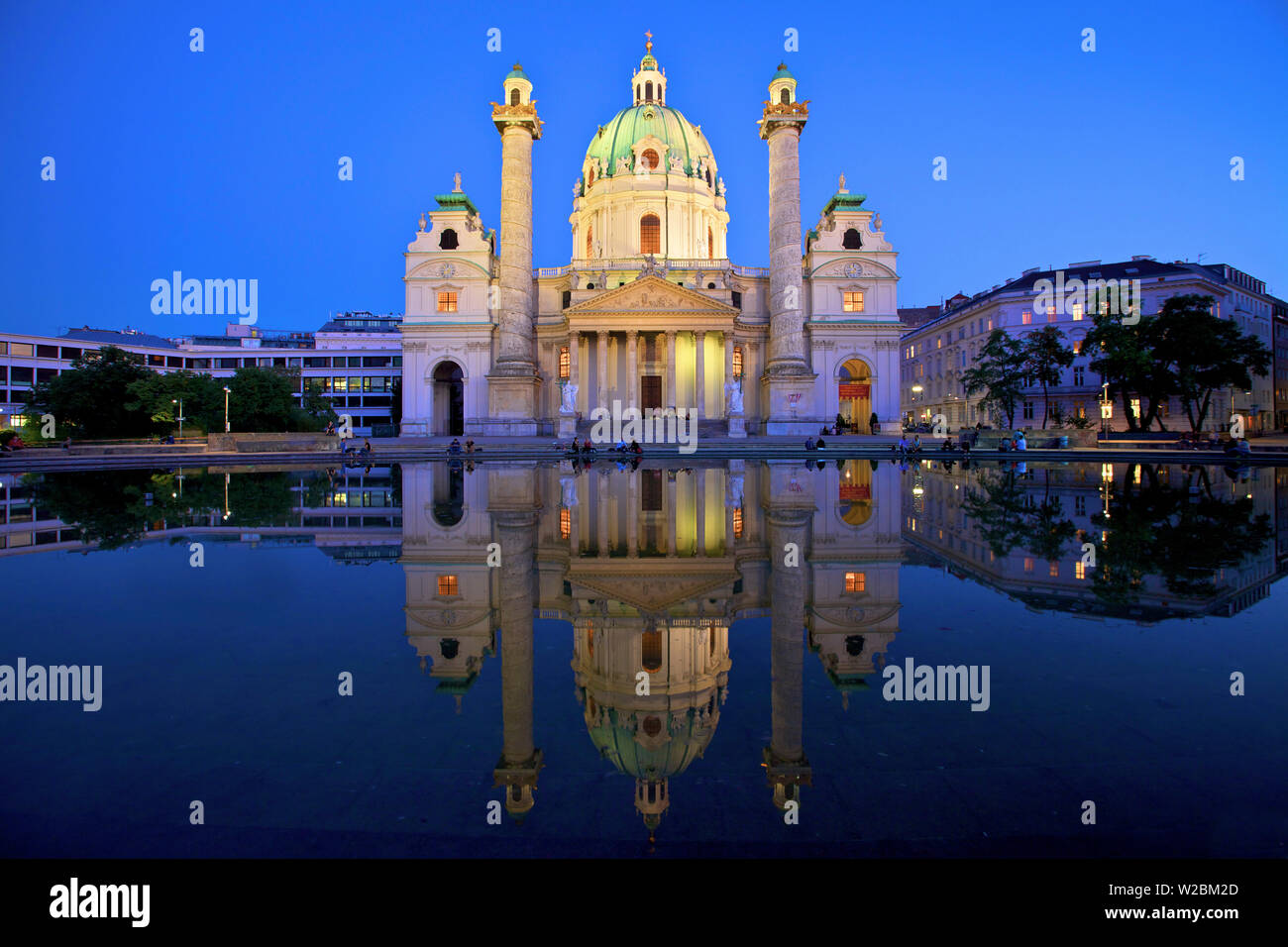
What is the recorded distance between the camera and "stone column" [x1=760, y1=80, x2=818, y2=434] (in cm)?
4553

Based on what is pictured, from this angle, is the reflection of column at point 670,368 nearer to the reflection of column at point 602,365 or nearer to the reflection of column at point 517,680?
the reflection of column at point 602,365

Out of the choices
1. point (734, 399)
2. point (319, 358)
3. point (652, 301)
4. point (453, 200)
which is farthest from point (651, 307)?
point (319, 358)

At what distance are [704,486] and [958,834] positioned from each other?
1648cm

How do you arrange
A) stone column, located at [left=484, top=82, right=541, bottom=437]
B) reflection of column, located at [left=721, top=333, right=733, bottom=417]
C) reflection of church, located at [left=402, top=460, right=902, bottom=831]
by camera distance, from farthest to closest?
reflection of column, located at [left=721, top=333, right=733, bottom=417] < stone column, located at [left=484, top=82, right=541, bottom=437] < reflection of church, located at [left=402, top=460, right=902, bottom=831]

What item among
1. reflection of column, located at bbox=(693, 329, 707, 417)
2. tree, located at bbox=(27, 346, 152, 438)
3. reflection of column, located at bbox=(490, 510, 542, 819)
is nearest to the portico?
reflection of column, located at bbox=(693, 329, 707, 417)

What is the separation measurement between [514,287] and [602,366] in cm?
840

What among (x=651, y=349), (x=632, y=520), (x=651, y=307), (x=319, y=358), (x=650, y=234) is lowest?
(x=632, y=520)

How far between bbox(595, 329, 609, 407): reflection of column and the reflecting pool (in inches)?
1541

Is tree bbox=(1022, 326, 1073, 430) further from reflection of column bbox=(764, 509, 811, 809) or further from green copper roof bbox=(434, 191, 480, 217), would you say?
reflection of column bbox=(764, 509, 811, 809)

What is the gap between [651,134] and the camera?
6006 centimetres

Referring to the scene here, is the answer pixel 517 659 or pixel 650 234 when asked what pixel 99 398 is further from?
Answer: pixel 517 659

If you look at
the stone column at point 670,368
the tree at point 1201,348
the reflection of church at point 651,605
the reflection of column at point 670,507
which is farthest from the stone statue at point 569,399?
the tree at point 1201,348

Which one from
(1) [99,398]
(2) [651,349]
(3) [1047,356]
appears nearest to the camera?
(2) [651,349]
